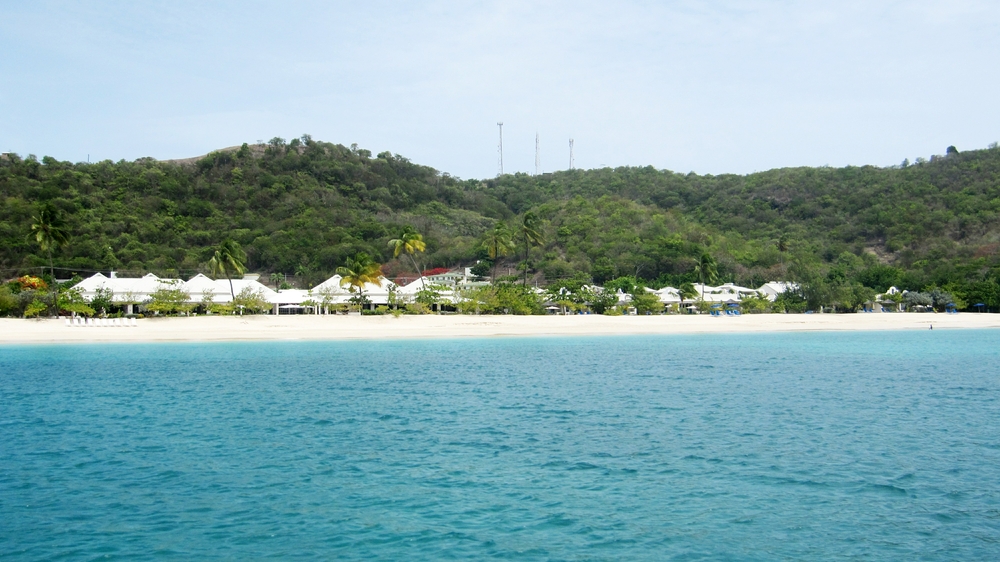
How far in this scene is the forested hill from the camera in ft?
211

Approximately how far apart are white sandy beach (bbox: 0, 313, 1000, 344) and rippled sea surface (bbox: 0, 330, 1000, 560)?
1420 centimetres

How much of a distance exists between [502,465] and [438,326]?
3065cm

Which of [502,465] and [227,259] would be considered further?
[227,259]

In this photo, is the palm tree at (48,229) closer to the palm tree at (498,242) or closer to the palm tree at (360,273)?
the palm tree at (360,273)

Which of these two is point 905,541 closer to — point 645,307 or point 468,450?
point 468,450

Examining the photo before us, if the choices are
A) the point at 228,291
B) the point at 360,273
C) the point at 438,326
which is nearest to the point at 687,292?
the point at 438,326

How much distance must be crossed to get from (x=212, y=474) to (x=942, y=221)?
7852 cm

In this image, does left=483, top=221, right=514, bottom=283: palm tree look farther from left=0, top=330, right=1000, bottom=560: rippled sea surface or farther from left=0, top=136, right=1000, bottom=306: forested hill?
left=0, top=330, right=1000, bottom=560: rippled sea surface

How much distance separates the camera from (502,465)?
11.6 metres

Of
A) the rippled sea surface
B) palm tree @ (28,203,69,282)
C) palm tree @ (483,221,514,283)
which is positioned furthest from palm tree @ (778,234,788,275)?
palm tree @ (28,203,69,282)

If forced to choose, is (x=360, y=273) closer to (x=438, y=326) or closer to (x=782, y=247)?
(x=438, y=326)

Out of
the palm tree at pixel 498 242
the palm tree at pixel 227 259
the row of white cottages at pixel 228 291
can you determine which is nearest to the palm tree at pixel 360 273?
the row of white cottages at pixel 228 291

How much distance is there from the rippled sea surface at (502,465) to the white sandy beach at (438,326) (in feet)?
46.6

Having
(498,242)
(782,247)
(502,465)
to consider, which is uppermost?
(782,247)
